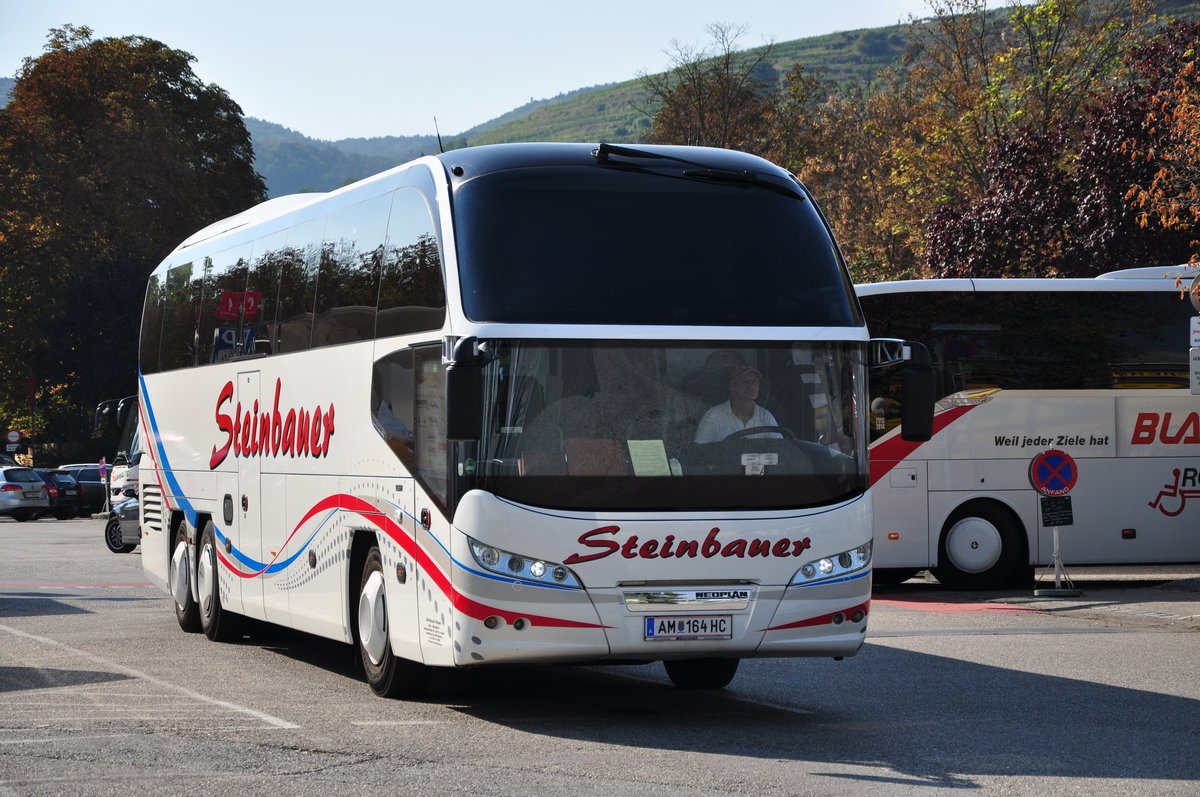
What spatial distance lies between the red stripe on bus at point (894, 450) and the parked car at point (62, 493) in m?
37.6

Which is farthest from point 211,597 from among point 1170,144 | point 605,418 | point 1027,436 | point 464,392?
point 1170,144

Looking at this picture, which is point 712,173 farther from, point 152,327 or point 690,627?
point 152,327

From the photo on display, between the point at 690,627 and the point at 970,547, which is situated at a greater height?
the point at 690,627

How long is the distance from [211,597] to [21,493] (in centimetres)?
3825

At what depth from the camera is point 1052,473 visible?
19594mm

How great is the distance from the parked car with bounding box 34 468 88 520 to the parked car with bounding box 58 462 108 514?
0.76 feet

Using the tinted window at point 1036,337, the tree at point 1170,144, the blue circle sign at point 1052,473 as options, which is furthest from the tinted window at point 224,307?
the tree at point 1170,144

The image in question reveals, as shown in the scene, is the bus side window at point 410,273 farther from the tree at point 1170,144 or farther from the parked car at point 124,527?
the parked car at point 124,527

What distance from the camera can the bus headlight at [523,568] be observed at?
9.93m

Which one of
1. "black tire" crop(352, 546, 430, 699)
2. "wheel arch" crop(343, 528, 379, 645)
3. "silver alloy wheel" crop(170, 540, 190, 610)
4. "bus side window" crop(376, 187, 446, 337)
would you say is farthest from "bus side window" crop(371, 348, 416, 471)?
"silver alloy wheel" crop(170, 540, 190, 610)

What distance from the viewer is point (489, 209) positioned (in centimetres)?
1060

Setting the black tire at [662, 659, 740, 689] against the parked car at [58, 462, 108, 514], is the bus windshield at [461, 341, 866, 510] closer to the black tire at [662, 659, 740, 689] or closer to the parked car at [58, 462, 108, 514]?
the black tire at [662, 659, 740, 689]

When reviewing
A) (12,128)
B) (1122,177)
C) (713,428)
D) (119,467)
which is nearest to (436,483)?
(713,428)

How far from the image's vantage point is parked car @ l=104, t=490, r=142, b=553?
30.1 meters
